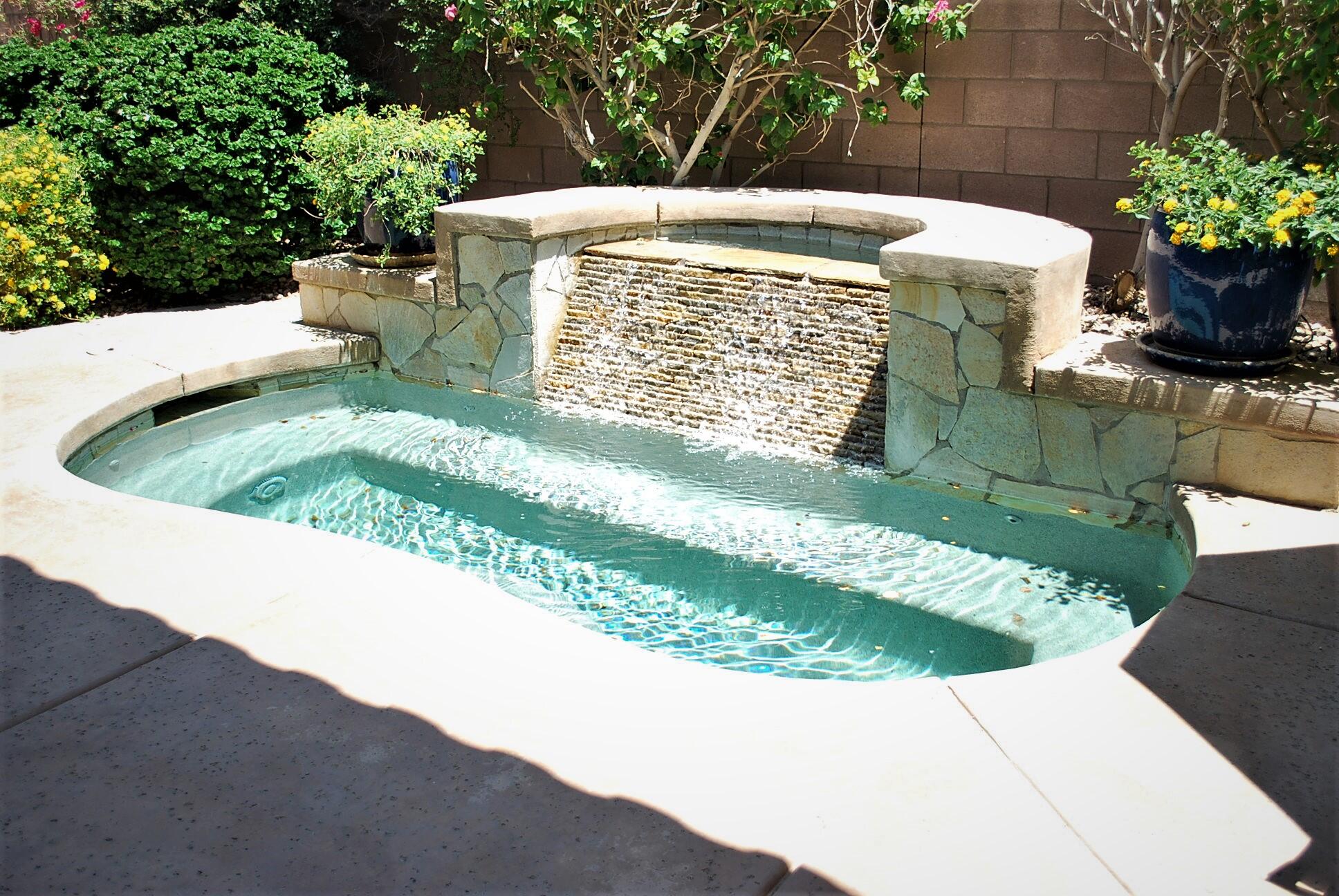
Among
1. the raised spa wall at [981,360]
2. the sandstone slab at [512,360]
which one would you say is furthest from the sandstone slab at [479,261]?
the sandstone slab at [512,360]

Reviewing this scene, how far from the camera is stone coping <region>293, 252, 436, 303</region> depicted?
6.20 meters

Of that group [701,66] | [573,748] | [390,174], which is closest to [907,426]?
[573,748]

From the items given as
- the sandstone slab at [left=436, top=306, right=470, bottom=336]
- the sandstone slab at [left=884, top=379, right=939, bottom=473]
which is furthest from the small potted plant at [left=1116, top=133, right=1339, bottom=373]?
the sandstone slab at [left=436, top=306, right=470, bottom=336]

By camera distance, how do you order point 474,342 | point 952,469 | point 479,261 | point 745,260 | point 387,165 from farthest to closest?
point 387,165 → point 474,342 → point 479,261 → point 745,260 → point 952,469

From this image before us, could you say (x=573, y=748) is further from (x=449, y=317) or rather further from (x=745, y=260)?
(x=449, y=317)

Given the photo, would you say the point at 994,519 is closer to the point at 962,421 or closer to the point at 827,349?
the point at 962,421

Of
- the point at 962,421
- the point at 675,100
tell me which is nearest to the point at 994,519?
the point at 962,421

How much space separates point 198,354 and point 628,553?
3091mm

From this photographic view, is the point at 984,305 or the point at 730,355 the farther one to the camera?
the point at 730,355

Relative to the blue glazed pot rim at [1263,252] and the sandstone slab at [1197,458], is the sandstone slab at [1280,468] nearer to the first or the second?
the sandstone slab at [1197,458]

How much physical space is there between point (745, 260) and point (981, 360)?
167 cm

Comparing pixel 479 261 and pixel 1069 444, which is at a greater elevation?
pixel 479 261

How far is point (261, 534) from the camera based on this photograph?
11.8 feet

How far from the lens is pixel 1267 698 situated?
2.75 meters
